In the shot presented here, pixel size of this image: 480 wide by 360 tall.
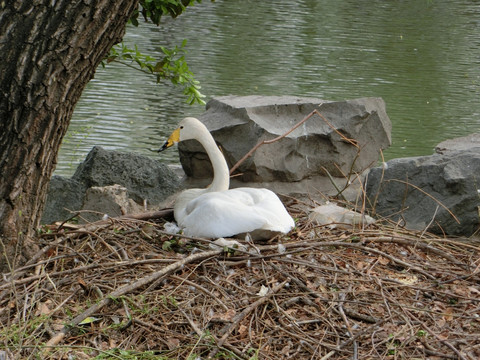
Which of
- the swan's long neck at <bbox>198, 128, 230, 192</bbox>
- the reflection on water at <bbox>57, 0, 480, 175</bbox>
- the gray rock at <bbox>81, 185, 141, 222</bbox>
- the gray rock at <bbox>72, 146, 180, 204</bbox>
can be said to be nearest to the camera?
the swan's long neck at <bbox>198, 128, 230, 192</bbox>

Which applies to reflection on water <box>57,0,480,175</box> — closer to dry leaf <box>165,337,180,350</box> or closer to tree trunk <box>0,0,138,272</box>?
tree trunk <box>0,0,138,272</box>

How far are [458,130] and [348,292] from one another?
7994mm

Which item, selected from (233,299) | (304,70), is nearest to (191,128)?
(233,299)

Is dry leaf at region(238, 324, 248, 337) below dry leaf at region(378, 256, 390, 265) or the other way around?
the other way around

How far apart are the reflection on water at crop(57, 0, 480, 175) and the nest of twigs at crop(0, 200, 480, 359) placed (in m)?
5.30

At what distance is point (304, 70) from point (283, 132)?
24.8 ft

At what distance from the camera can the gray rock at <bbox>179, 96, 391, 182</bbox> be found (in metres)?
7.70

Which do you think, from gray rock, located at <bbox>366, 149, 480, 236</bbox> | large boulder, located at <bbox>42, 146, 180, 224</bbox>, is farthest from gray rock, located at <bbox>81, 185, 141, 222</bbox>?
gray rock, located at <bbox>366, 149, 480, 236</bbox>

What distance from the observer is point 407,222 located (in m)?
5.75

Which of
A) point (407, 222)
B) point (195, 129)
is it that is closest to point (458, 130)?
point (407, 222)

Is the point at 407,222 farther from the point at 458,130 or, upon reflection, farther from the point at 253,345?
the point at 458,130

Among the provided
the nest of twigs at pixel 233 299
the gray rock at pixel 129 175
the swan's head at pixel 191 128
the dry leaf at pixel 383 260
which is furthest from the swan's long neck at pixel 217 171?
the gray rock at pixel 129 175

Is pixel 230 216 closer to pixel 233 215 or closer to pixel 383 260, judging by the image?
pixel 233 215

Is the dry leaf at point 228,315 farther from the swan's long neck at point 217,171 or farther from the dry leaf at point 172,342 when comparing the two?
the swan's long neck at point 217,171
